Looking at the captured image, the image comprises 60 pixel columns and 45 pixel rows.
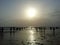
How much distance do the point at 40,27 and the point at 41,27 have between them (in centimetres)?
67

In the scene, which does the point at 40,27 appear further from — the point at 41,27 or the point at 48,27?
the point at 48,27

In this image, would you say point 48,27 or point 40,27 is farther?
point 48,27

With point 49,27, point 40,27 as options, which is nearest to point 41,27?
point 40,27

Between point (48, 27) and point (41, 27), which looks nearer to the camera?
point (41, 27)

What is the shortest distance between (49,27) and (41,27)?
8.54 meters

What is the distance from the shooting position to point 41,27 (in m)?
98.3

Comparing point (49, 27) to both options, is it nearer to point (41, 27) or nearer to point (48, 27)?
point (48, 27)

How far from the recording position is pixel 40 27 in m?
98.6

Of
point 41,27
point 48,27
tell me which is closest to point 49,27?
point 48,27

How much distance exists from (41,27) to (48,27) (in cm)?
945

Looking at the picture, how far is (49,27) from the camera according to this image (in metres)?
104

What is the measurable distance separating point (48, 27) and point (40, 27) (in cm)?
962

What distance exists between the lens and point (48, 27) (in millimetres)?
106062

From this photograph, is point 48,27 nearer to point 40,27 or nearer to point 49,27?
point 49,27
